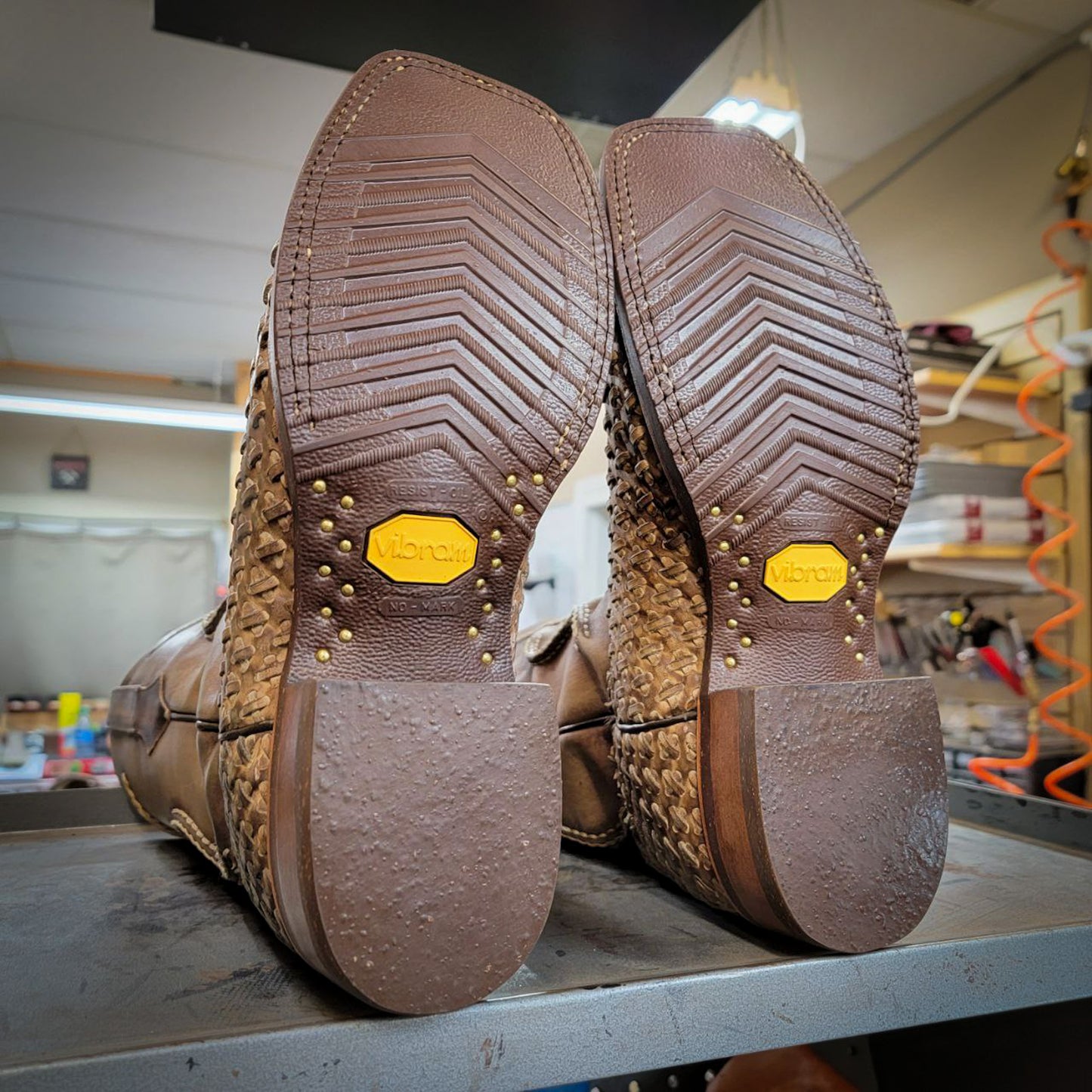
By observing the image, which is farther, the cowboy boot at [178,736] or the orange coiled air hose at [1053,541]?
the orange coiled air hose at [1053,541]

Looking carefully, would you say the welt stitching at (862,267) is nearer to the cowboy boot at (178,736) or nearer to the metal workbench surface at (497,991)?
the metal workbench surface at (497,991)

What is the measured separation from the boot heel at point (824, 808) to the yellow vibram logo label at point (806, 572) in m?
0.05

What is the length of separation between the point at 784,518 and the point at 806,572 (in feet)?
0.10

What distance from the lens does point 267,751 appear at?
395mm

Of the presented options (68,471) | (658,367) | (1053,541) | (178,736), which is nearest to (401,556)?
(658,367)

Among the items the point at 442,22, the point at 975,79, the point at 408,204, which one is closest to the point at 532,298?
the point at 408,204

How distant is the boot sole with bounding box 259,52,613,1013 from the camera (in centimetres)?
36

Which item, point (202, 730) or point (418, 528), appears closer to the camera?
point (418, 528)

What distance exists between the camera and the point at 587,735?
1.98 ft

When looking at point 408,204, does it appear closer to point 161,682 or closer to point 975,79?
point 161,682

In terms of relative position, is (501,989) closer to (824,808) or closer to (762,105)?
(824,808)

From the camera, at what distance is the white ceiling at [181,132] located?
1.80 meters

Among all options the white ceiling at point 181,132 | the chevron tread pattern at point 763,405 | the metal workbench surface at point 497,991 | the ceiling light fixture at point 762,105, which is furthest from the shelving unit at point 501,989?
the white ceiling at point 181,132

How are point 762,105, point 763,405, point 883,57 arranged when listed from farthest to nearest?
1. point 883,57
2. point 762,105
3. point 763,405
